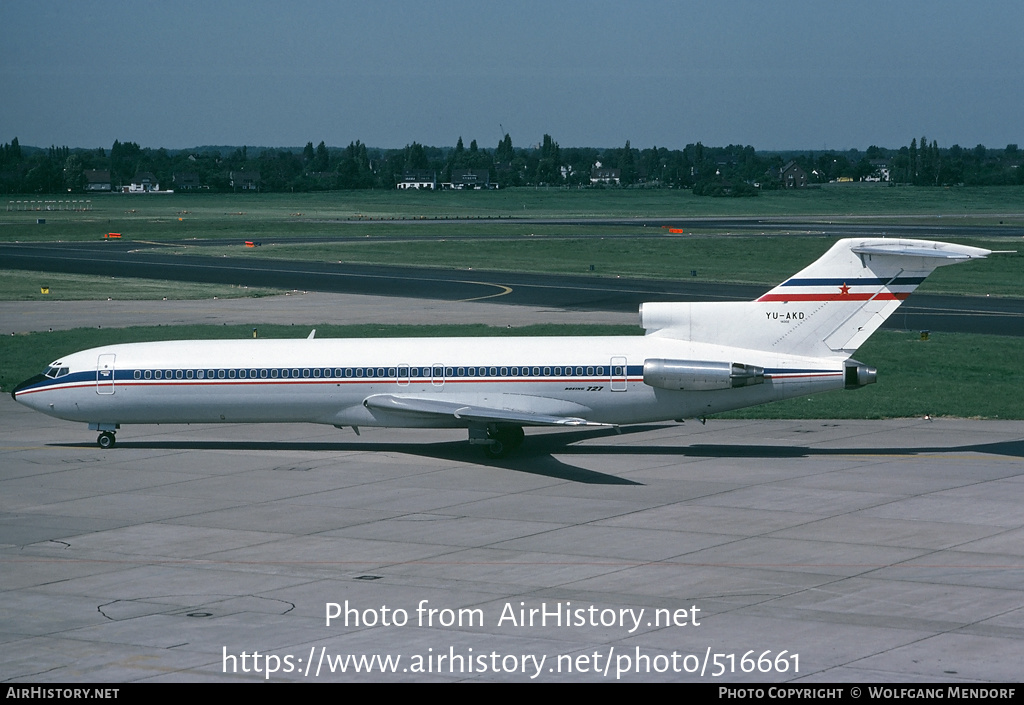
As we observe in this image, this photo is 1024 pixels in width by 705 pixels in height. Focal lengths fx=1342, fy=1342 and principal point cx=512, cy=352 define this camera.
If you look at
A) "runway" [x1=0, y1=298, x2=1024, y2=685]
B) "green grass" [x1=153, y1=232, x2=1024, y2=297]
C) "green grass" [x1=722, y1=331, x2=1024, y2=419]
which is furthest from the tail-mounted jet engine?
"green grass" [x1=153, y1=232, x2=1024, y2=297]

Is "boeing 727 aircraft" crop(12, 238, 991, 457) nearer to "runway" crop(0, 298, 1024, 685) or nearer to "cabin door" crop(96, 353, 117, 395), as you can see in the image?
"cabin door" crop(96, 353, 117, 395)

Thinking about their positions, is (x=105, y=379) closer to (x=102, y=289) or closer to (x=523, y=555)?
(x=523, y=555)

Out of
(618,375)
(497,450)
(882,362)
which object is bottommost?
(497,450)

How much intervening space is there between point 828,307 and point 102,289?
56.0 m

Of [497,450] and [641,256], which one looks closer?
[497,450]

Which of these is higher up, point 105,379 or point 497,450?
point 105,379

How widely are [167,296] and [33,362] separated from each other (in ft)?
82.6

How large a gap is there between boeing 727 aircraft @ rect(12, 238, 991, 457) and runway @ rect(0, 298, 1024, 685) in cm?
134

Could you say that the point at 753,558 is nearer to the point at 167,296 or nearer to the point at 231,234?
the point at 167,296

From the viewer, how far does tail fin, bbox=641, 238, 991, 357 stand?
1339 inches

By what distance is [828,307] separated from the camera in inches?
1346

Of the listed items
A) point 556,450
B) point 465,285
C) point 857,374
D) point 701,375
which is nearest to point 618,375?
point 701,375

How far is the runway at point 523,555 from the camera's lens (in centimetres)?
1867
